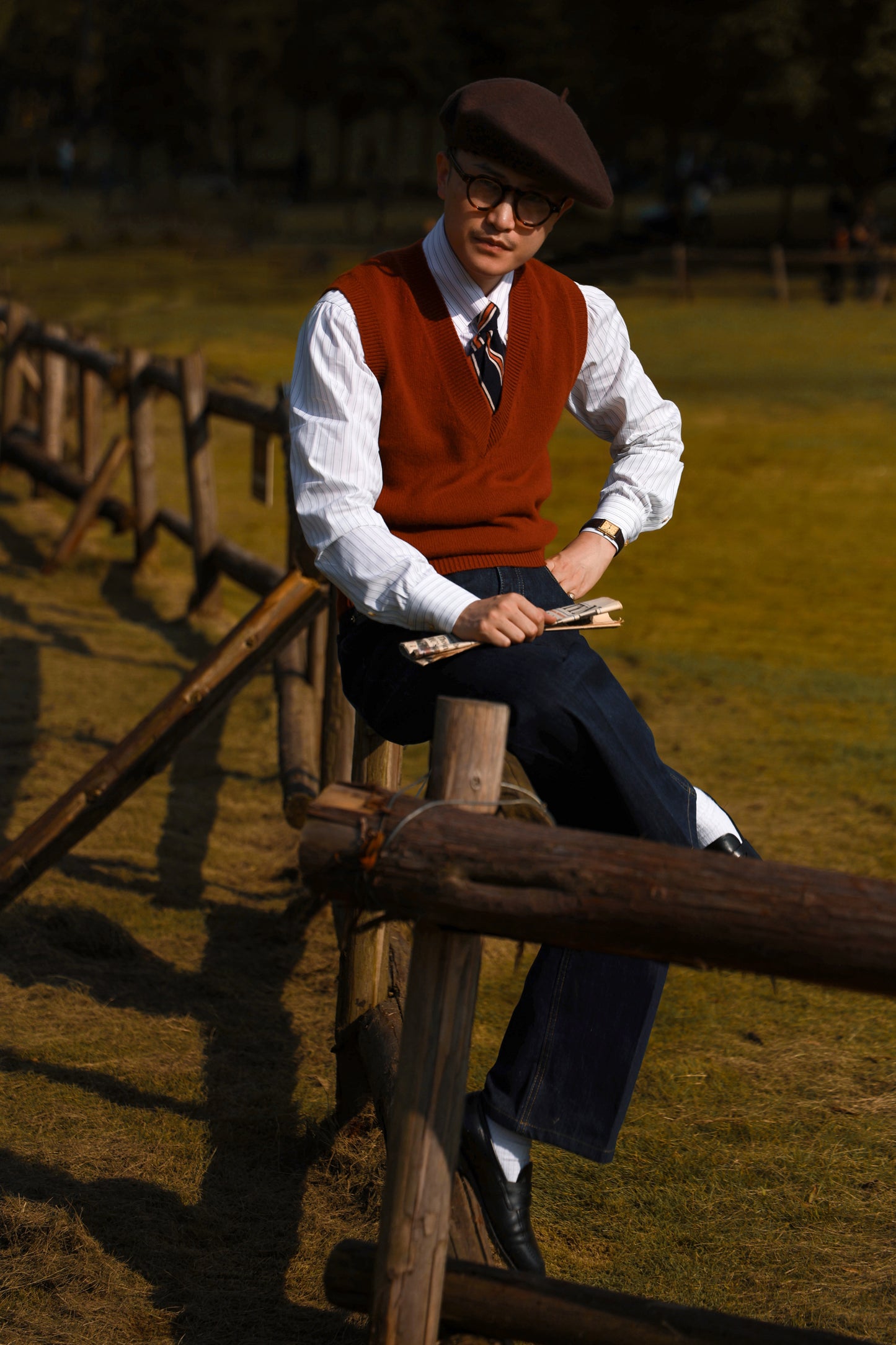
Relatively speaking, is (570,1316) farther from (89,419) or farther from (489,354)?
(89,419)

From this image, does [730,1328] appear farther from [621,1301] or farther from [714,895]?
[714,895]

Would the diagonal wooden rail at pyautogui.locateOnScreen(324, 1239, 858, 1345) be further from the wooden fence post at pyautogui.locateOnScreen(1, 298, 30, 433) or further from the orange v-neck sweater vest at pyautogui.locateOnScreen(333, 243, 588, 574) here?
the wooden fence post at pyautogui.locateOnScreen(1, 298, 30, 433)

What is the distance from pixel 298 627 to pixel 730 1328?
2.47 meters

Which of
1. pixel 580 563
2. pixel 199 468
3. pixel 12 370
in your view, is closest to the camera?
pixel 580 563

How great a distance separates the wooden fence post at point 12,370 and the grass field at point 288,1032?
3317 mm

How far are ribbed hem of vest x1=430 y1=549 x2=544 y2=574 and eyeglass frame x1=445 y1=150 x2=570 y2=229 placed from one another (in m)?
0.58

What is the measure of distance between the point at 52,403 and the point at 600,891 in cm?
981

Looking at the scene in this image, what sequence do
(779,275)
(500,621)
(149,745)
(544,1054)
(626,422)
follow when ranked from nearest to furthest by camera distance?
(500,621) < (544,1054) < (626,422) < (149,745) < (779,275)

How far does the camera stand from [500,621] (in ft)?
7.37

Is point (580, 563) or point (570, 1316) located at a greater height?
point (580, 563)

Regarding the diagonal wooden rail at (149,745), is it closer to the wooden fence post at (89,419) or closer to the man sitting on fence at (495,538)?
the man sitting on fence at (495,538)

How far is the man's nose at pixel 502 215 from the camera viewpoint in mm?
2463

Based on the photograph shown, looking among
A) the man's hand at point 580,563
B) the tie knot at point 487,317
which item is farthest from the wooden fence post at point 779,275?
the tie knot at point 487,317

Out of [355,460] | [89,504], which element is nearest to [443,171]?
[355,460]
